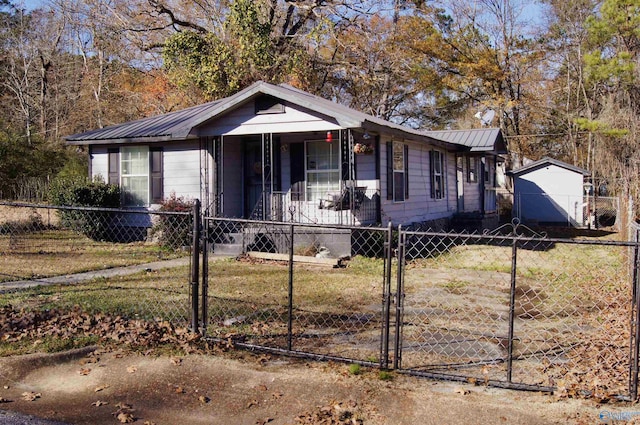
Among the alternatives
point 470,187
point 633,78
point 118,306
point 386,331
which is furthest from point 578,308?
point 633,78

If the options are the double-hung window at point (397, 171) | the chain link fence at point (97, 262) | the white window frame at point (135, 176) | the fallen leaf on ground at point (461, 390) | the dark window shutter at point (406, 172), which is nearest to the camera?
the fallen leaf on ground at point (461, 390)

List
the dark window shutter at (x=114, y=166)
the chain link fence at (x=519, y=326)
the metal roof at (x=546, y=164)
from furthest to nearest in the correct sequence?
the metal roof at (x=546, y=164)
the dark window shutter at (x=114, y=166)
the chain link fence at (x=519, y=326)

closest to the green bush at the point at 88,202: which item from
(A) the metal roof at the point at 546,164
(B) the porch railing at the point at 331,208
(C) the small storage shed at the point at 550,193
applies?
(B) the porch railing at the point at 331,208

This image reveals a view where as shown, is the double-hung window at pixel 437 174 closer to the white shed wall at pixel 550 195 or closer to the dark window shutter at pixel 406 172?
the dark window shutter at pixel 406 172

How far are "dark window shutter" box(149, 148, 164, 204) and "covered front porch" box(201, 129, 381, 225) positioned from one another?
1559 mm

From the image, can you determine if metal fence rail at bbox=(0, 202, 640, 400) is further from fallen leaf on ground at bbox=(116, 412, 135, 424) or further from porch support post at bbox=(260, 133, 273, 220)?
fallen leaf on ground at bbox=(116, 412, 135, 424)

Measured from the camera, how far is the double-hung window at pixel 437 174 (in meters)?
19.2

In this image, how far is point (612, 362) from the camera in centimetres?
545

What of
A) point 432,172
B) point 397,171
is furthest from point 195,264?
point 432,172

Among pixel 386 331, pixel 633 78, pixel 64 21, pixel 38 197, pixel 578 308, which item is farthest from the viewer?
pixel 64 21

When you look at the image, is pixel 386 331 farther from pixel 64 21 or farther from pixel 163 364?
pixel 64 21

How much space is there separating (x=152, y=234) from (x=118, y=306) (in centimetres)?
846

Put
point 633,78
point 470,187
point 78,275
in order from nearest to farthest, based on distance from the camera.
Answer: point 78,275
point 470,187
point 633,78

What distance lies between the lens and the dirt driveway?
14.0 feet
